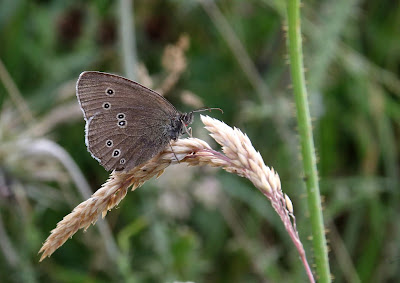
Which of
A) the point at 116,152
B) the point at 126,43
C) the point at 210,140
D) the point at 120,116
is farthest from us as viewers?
the point at 210,140

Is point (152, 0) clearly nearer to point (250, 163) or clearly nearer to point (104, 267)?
point (104, 267)

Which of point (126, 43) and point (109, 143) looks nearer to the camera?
point (109, 143)

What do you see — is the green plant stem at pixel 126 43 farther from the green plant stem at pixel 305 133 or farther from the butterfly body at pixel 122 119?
the green plant stem at pixel 305 133

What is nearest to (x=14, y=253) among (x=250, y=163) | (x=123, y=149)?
(x=123, y=149)

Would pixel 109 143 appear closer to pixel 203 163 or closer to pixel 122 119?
pixel 122 119

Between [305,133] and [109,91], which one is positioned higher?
[109,91]

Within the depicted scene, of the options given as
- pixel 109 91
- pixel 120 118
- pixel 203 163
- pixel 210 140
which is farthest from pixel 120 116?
pixel 210 140

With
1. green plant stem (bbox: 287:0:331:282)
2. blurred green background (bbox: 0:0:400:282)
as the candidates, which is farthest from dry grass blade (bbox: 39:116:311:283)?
blurred green background (bbox: 0:0:400:282)

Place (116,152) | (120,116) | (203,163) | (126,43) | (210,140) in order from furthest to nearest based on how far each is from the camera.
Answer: (210,140)
(126,43)
(120,116)
(116,152)
(203,163)
